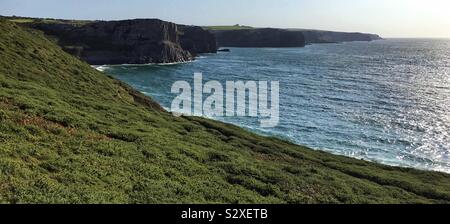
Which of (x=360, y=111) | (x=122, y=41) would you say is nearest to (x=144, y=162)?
(x=360, y=111)

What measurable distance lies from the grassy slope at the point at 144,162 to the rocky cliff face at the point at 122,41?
11889cm

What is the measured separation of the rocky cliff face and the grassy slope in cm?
11889

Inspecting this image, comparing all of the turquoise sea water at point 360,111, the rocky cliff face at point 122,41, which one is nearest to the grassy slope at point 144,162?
the turquoise sea water at point 360,111

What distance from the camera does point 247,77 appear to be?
436 feet

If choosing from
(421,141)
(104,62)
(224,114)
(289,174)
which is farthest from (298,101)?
(104,62)

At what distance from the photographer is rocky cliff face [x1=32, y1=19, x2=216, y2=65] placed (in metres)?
168

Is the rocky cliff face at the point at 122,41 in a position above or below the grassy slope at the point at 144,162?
above

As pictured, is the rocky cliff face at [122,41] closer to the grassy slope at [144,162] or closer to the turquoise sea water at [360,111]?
the turquoise sea water at [360,111]

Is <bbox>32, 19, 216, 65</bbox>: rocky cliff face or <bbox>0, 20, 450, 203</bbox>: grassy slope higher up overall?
<bbox>32, 19, 216, 65</bbox>: rocky cliff face

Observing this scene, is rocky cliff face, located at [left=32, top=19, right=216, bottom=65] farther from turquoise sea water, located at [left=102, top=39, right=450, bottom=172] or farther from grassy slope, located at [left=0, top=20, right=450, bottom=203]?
grassy slope, located at [left=0, top=20, right=450, bottom=203]

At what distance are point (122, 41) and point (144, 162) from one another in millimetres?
160102

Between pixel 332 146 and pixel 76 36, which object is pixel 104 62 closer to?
pixel 76 36

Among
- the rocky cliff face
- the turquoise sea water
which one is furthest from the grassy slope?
the rocky cliff face

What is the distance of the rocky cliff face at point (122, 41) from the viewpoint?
167625 mm
